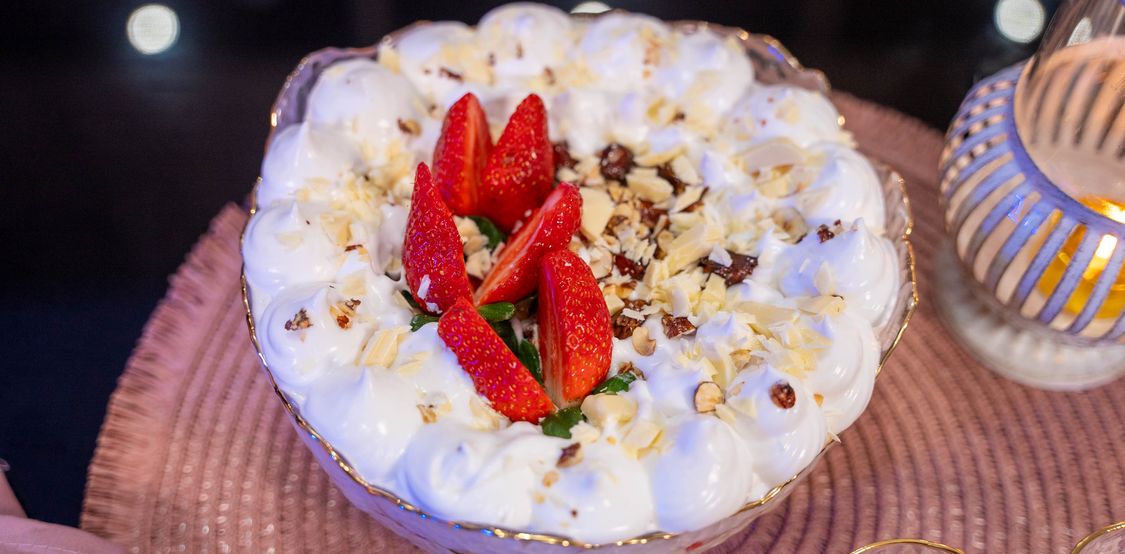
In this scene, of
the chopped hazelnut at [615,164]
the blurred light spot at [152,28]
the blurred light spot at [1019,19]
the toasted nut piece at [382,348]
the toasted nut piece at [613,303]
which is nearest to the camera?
the toasted nut piece at [382,348]

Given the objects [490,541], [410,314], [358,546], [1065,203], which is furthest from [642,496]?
[1065,203]

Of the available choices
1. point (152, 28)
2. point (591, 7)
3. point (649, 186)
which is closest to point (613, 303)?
point (649, 186)

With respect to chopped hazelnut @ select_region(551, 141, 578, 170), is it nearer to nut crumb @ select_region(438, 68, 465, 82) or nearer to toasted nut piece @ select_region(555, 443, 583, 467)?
nut crumb @ select_region(438, 68, 465, 82)

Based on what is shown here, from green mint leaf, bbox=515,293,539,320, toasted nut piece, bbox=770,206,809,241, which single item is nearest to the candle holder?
toasted nut piece, bbox=770,206,809,241

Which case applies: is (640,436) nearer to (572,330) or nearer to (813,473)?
(572,330)

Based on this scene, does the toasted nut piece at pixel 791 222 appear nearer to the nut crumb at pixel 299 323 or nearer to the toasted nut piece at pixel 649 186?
the toasted nut piece at pixel 649 186

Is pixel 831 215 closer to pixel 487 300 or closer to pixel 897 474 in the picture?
pixel 897 474

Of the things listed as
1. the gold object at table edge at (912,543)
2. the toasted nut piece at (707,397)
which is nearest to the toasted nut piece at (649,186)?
the toasted nut piece at (707,397)
